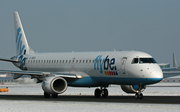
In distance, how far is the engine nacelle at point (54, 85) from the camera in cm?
3488

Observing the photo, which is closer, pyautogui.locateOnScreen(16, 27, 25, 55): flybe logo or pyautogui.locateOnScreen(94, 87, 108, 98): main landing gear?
pyautogui.locateOnScreen(94, 87, 108, 98): main landing gear

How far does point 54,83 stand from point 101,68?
5230mm

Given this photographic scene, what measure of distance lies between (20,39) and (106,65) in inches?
692

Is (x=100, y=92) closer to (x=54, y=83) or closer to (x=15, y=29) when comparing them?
(x=54, y=83)

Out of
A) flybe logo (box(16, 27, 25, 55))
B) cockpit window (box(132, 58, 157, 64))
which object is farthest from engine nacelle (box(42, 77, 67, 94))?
flybe logo (box(16, 27, 25, 55))

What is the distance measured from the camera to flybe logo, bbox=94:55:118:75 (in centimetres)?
3412

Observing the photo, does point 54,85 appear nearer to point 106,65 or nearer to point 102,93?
point 102,93

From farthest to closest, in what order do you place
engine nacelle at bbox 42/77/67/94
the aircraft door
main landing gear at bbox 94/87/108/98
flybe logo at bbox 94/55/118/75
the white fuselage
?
main landing gear at bbox 94/87/108/98 < engine nacelle at bbox 42/77/67/94 < flybe logo at bbox 94/55/118/75 < the aircraft door < the white fuselage

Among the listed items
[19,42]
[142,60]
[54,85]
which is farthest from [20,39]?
[142,60]

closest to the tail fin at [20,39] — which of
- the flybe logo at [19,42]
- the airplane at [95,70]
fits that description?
the flybe logo at [19,42]

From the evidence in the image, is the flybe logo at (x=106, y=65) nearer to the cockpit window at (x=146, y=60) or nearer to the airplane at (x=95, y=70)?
the airplane at (x=95, y=70)

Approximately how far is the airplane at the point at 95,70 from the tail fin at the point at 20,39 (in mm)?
2291

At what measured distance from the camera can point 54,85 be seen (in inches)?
1470

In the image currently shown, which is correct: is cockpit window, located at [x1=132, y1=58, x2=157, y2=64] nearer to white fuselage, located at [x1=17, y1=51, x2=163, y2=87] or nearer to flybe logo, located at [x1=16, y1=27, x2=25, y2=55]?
white fuselage, located at [x1=17, y1=51, x2=163, y2=87]
